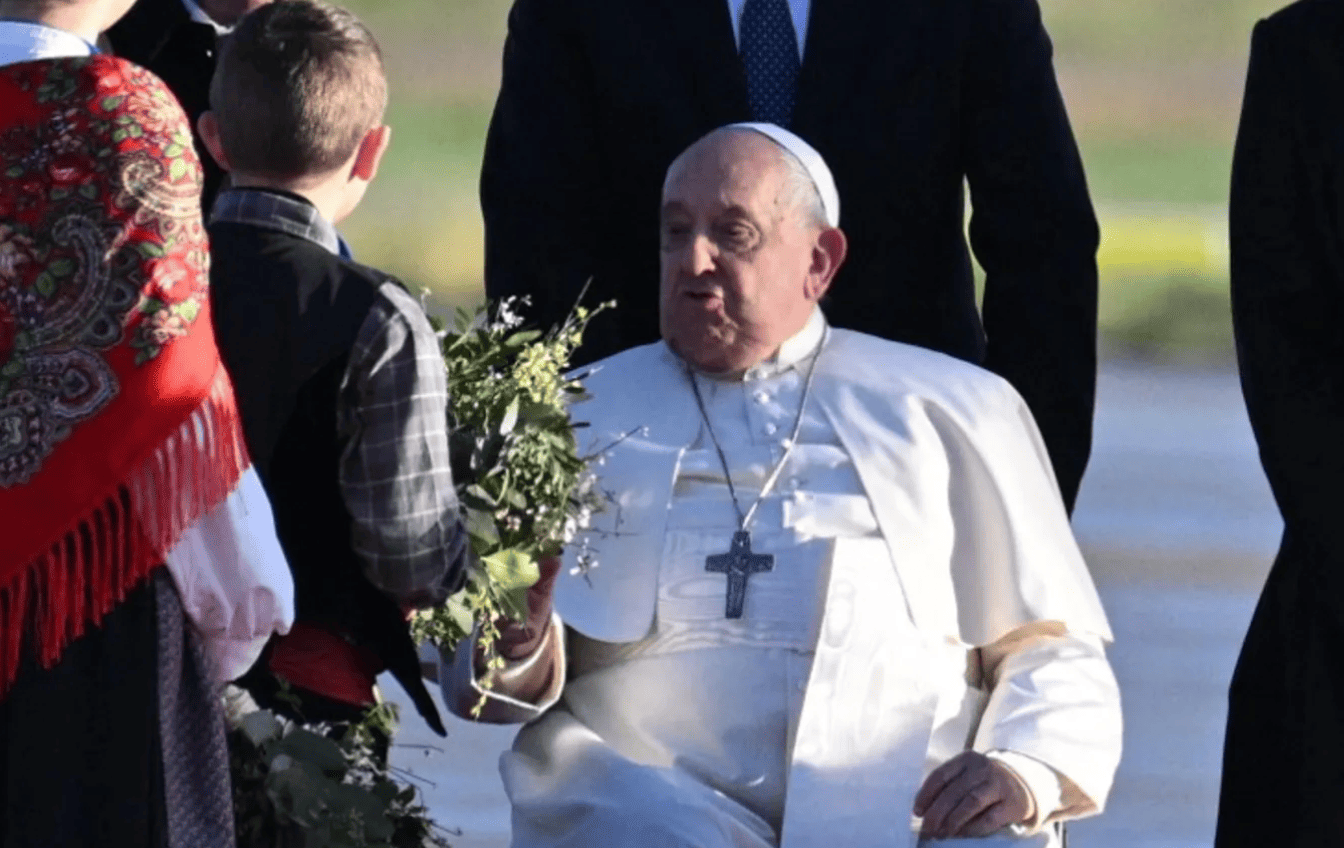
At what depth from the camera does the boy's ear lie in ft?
14.3

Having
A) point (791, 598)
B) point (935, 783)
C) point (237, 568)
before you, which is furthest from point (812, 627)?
point (237, 568)

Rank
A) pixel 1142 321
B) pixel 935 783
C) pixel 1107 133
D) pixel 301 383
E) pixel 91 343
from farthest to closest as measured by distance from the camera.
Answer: pixel 1107 133, pixel 1142 321, pixel 935 783, pixel 301 383, pixel 91 343

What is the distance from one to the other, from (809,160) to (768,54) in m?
0.47

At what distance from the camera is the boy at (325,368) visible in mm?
4160

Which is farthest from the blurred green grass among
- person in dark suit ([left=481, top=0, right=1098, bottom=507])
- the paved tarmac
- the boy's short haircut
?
the boy's short haircut

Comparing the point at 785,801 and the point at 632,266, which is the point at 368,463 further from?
the point at 632,266

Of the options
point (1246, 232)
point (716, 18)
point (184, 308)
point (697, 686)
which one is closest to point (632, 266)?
point (716, 18)

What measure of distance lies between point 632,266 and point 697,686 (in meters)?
0.99

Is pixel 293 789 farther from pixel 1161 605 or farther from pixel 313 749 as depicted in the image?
pixel 1161 605

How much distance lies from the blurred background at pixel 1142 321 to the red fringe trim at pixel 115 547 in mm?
968

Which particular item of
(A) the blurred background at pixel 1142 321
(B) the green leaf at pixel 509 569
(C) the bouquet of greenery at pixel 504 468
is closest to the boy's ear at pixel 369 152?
(C) the bouquet of greenery at pixel 504 468

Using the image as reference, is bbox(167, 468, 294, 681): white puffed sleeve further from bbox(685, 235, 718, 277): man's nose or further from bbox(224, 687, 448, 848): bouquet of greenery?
bbox(685, 235, 718, 277): man's nose

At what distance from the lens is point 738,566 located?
524 cm

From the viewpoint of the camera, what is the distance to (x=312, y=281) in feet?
13.8
